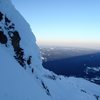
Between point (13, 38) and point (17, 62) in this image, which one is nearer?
point (17, 62)

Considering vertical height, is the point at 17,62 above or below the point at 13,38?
below

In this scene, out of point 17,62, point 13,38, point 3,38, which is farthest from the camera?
point 13,38

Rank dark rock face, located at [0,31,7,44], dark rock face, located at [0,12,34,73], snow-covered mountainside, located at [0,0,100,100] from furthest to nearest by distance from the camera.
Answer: dark rock face, located at [0,12,34,73] < dark rock face, located at [0,31,7,44] < snow-covered mountainside, located at [0,0,100,100]

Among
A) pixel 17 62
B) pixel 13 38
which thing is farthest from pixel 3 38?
pixel 17 62

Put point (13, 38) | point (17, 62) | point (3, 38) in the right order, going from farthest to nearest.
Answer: point (13, 38) < point (3, 38) < point (17, 62)

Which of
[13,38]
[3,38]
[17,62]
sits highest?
[3,38]

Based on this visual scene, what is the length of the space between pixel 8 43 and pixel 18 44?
4.08 meters

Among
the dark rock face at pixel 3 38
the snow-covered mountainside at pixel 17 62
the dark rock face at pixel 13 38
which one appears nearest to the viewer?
the snow-covered mountainside at pixel 17 62

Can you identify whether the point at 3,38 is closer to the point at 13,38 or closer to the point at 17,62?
the point at 13,38

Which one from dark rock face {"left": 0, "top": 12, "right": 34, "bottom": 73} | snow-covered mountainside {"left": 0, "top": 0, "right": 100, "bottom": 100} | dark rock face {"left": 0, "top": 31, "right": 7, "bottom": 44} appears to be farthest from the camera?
dark rock face {"left": 0, "top": 12, "right": 34, "bottom": 73}

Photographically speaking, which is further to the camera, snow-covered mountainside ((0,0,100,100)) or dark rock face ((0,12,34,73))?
dark rock face ((0,12,34,73))

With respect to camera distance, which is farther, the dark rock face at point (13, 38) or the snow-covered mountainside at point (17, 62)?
the dark rock face at point (13, 38)

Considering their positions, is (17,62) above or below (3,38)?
below

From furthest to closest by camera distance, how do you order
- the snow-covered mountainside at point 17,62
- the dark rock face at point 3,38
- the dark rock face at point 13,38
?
the dark rock face at point 13,38, the dark rock face at point 3,38, the snow-covered mountainside at point 17,62
